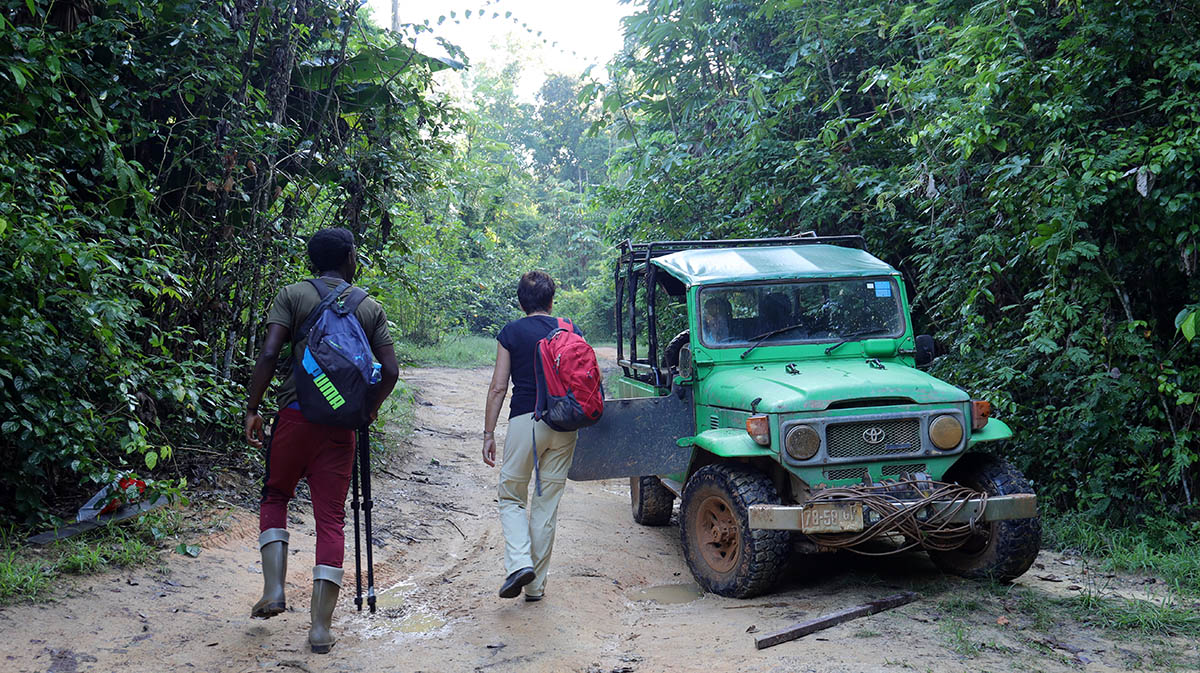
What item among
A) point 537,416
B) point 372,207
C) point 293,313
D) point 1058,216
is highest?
point 372,207

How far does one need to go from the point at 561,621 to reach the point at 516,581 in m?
0.33

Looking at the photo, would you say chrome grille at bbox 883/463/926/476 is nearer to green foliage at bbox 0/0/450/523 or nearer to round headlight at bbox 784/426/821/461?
round headlight at bbox 784/426/821/461

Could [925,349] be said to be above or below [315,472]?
above

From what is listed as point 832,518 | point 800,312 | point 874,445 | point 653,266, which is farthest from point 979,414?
point 653,266

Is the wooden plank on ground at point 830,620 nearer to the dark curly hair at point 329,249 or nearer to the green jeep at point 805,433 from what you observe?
the green jeep at point 805,433

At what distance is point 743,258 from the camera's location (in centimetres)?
654

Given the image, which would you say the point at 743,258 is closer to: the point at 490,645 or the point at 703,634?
the point at 703,634

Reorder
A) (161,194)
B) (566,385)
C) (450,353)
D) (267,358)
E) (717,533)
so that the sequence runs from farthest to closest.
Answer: (450,353), (161,194), (717,533), (566,385), (267,358)

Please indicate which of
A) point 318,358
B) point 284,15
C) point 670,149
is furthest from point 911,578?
point 670,149

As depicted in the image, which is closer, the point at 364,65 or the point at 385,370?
the point at 385,370

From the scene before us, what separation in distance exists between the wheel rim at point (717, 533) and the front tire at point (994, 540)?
1.25m

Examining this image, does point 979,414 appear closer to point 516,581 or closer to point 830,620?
point 830,620

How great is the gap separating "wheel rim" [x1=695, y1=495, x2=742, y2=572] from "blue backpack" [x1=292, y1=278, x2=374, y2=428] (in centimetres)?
226

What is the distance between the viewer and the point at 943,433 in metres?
5.14
